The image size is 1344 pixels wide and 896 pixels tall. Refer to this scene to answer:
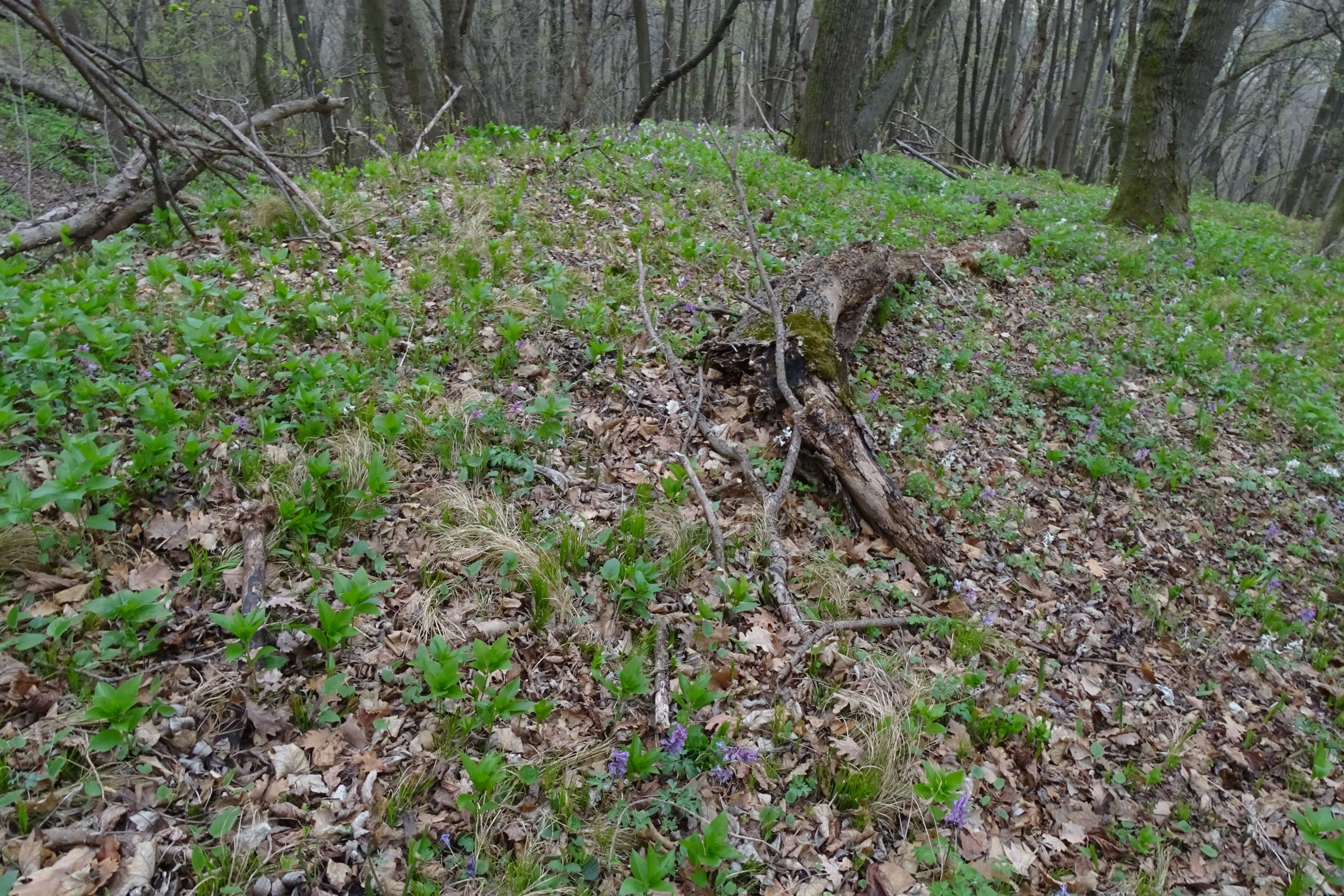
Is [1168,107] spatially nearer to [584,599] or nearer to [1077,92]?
[584,599]

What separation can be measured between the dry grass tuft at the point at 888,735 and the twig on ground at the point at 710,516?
862 millimetres

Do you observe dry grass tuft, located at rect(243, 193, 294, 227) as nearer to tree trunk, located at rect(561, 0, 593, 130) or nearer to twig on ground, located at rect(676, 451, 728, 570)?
twig on ground, located at rect(676, 451, 728, 570)

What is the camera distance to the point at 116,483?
9.56 ft

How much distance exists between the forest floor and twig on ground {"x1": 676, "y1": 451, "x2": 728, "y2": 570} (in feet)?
0.25

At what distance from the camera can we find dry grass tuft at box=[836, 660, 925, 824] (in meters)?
2.78

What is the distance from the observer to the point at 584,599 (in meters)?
3.26

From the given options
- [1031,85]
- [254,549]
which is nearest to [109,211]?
[254,549]

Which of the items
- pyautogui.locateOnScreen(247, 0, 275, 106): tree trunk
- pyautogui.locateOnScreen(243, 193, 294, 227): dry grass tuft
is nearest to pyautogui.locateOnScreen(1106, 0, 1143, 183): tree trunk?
pyautogui.locateOnScreen(243, 193, 294, 227): dry grass tuft

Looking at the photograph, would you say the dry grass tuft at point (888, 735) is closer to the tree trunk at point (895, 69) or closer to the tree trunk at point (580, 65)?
the tree trunk at point (895, 69)

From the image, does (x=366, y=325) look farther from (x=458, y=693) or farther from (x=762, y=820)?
(x=762, y=820)

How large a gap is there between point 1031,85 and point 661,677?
22.4 metres

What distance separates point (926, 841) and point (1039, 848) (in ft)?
1.83

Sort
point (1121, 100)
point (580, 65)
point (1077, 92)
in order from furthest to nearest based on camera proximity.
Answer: point (1077, 92) < point (1121, 100) < point (580, 65)

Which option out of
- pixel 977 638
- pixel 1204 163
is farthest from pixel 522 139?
pixel 1204 163
